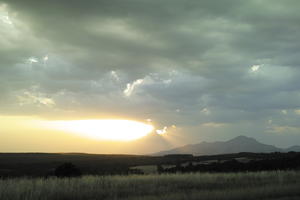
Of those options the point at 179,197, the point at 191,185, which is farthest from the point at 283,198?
the point at 191,185

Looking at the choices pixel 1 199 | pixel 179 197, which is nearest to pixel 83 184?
pixel 1 199

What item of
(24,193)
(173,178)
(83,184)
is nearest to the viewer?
(24,193)

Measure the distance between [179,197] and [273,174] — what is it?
17.4 meters

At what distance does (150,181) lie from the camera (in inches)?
1010

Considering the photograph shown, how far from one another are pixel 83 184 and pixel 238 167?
3248 cm

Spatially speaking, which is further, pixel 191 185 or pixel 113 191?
pixel 191 185

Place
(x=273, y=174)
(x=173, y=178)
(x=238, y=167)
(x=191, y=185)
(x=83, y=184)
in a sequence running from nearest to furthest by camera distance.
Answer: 1. (x=83, y=184)
2. (x=191, y=185)
3. (x=173, y=178)
4. (x=273, y=174)
5. (x=238, y=167)

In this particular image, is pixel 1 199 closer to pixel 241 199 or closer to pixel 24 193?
pixel 24 193

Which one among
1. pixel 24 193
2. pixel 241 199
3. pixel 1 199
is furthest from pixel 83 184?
pixel 241 199

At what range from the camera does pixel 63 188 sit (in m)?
19.3

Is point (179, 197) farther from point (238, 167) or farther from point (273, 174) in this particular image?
point (238, 167)

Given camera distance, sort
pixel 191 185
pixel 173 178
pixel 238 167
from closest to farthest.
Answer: pixel 191 185, pixel 173 178, pixel 238 167

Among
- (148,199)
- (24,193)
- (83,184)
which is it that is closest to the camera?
(148,199)

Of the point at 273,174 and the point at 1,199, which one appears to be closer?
the point at 1,199
